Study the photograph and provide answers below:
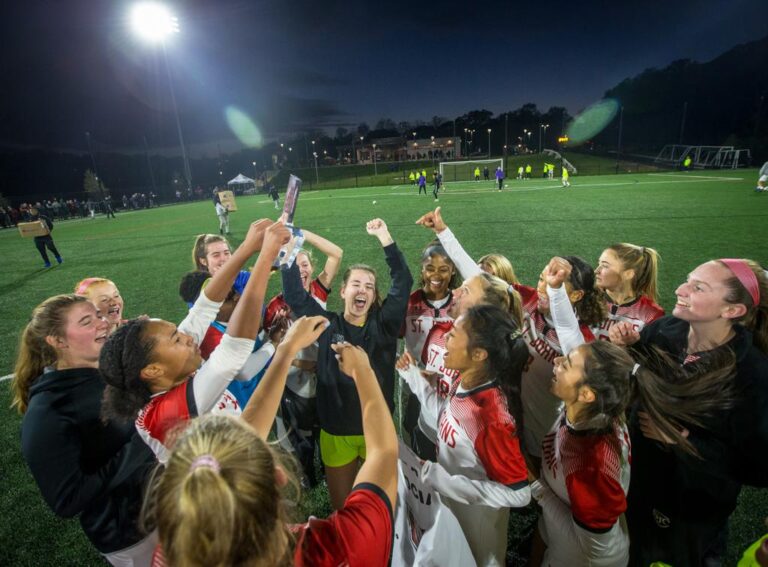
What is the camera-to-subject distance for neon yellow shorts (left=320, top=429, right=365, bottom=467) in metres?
2.88

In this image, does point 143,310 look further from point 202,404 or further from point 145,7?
point 145,7

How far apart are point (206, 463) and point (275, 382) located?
77 centimetres

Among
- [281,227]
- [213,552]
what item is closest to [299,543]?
[213,552]

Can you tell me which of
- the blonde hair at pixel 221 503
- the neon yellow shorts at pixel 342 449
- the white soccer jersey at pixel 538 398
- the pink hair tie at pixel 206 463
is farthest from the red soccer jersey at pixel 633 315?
the pink hair tie at pixel 206 463

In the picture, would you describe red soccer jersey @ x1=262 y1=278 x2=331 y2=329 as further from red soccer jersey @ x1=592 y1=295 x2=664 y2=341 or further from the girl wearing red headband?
the girl wearing red headband

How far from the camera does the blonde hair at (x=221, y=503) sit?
1016 millimetres

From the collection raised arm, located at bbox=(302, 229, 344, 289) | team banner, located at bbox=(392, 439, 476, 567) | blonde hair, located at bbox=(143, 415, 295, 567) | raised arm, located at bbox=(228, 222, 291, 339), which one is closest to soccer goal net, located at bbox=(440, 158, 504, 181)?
raised arm, located at bbox=(302, 229, 344, 289)

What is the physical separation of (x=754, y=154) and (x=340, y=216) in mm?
67204

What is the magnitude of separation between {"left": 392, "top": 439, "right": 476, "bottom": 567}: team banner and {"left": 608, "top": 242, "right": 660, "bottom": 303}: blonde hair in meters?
2.95

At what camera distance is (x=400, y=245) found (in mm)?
12789

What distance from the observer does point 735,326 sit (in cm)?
241

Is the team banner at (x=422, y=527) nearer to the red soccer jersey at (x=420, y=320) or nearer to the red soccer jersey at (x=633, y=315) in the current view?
the red soccer jersey at (x=420, y=320)

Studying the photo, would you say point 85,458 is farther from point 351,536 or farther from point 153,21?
point 153,21

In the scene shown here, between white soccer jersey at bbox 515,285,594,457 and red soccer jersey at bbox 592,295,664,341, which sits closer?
white soccer jersey at bbox 515,285,594,457
